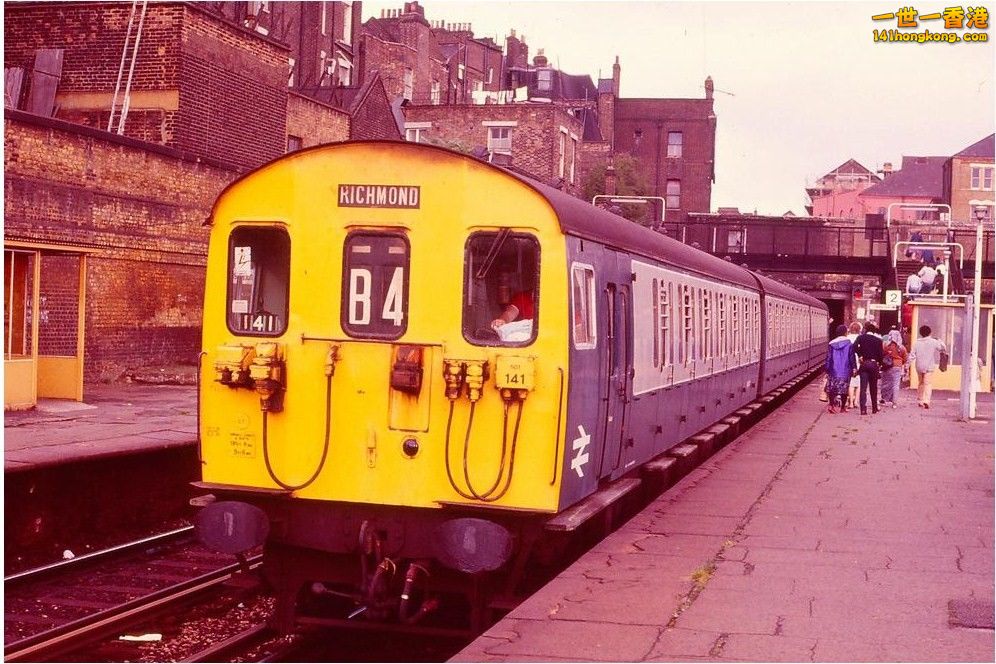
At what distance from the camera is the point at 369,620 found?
819cm

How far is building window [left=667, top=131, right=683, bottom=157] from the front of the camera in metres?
71.1

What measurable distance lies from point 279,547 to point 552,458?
185 cm

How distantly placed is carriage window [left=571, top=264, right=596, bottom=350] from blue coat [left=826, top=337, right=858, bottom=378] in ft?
51.4

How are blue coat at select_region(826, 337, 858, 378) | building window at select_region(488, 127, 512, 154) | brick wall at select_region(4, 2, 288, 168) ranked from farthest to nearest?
building window at select_region(488, 127, 512, 154) < brick wall at select_region(4, 2, 288, 168) < blue coat at select_region(826, 337, 858, 378)

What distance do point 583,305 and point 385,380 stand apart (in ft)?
4.58

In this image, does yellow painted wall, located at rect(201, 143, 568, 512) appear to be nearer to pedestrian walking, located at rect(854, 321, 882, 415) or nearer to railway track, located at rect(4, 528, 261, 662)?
railway track, located at rect(4, 528, 261, 662)

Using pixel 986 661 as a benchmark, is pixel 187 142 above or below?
above

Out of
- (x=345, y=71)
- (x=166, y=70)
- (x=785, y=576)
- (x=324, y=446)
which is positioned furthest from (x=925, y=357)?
(x=345, y=71)

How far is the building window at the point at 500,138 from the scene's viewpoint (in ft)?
172

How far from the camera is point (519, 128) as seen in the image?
52281 millimetres

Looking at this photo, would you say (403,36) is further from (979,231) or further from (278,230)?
(278,230)

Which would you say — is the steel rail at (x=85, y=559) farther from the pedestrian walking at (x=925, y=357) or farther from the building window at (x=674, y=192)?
the building window at (x=674, y=192)

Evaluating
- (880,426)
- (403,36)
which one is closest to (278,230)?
(880,426)

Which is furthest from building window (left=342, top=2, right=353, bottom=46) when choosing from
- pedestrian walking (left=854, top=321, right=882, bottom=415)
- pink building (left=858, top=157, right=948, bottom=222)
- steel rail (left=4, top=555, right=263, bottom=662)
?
pink building (left=858, top=157, right=948, bottom=222)
